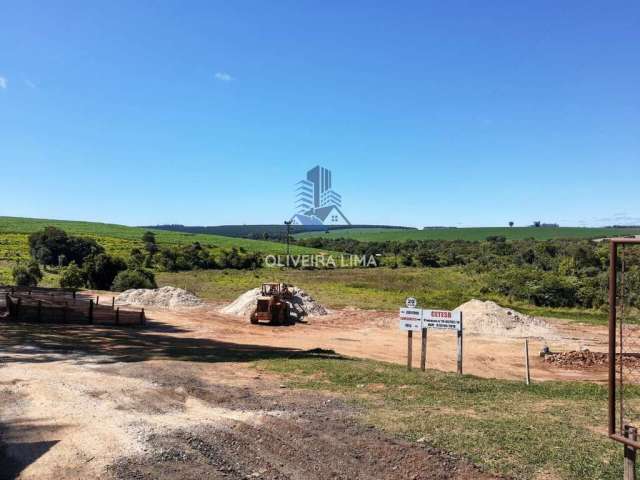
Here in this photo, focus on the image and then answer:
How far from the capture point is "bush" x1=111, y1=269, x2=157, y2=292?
43.9m

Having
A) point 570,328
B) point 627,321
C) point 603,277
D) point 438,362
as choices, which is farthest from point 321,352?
point 603,277

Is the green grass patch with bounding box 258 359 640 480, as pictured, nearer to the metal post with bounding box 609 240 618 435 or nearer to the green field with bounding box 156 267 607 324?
the metal post with bounding box 609 240 618 435

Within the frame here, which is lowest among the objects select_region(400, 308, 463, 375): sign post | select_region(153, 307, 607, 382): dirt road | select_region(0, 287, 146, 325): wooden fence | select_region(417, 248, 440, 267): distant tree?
select_region(153, 307, 607, 382): dirt road

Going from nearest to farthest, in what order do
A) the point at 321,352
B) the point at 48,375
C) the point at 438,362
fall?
the point at 48,375
the point at 321,352
the point at 438,362

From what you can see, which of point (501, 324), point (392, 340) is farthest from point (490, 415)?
→ point (501, 324)

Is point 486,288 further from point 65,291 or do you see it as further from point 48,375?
point 48,375

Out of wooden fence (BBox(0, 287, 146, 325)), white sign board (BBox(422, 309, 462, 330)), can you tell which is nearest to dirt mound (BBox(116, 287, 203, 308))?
wooden fence (BBox(0, 287, 146, 325))

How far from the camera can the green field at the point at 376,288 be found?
40625 millimetres

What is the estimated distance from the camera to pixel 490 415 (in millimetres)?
8641

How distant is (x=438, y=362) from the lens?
20.0 meters

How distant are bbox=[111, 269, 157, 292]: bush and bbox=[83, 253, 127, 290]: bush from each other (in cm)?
273

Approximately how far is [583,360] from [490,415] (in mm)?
13332

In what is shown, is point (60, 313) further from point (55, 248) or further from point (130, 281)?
point (55, 248)

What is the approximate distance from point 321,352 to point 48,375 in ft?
31.1
